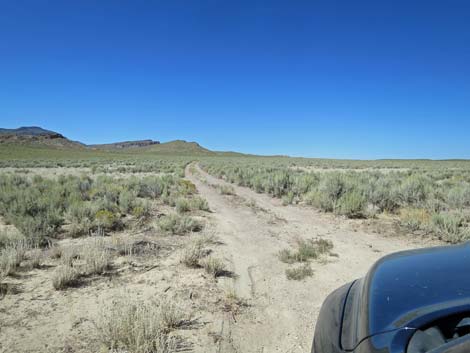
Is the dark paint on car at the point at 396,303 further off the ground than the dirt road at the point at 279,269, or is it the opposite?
the dark paint on car at the point at 396,303

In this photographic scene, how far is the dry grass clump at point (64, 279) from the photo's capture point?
4.05 metres

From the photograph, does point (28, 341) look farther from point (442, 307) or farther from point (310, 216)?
point (310, 216)

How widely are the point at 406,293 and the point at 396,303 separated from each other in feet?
0.41

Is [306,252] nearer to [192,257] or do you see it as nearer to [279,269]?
[279,269]

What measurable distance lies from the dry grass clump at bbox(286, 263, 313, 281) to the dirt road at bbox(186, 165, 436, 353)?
10 centimetres

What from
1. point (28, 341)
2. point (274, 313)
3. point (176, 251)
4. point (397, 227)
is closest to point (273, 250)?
point (176, 251)

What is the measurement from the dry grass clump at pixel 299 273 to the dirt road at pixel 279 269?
3.8 inches

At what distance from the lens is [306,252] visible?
5.46 meters

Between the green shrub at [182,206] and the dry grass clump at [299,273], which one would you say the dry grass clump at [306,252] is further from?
the green shrub at [182,206]

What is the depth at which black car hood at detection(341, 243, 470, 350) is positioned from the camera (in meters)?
1.36

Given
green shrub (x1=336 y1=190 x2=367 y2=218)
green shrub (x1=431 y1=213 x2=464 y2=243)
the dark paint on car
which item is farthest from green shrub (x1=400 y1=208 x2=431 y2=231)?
the dark paint on car

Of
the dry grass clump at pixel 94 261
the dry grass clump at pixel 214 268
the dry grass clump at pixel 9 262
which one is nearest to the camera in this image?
the dry grass clump at pixel 9 262

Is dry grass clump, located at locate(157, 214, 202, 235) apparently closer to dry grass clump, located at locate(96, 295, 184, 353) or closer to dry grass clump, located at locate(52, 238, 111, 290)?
dry grass clump, located at locate(52, 238, 111, 290)

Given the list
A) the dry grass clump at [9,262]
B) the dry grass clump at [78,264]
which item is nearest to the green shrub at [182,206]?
the dry grass clump at [78,264]
